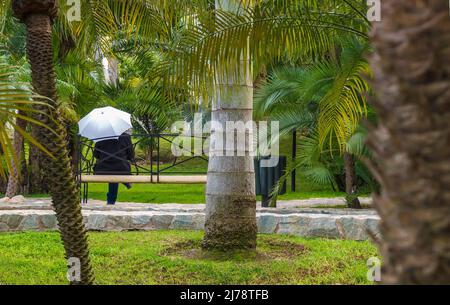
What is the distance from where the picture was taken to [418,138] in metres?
1.57

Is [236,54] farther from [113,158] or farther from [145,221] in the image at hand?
[113,158]

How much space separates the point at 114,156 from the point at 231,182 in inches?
209

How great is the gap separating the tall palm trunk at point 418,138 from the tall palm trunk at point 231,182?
5.89 m

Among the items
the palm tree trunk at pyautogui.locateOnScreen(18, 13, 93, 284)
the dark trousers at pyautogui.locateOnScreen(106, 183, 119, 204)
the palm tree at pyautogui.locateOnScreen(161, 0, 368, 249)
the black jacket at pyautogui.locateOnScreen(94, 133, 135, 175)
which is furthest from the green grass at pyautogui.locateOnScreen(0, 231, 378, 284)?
Answer: the dark trousers at pyautogui.locateOnScreen(106, 183, 119, 204)

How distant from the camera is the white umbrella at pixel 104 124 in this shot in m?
13.9

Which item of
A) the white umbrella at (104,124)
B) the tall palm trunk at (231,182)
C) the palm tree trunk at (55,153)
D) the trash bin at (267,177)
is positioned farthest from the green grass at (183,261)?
the white umbrella at (104,124)

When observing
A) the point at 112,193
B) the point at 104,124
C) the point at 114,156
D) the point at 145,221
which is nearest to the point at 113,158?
the point at 114,156

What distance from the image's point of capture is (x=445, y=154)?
156 cm

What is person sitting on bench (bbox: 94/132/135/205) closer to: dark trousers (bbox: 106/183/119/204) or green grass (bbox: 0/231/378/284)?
dark trousers (bbox: 106/183/119/204)

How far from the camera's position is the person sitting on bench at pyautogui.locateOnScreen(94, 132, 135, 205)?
12602 mm

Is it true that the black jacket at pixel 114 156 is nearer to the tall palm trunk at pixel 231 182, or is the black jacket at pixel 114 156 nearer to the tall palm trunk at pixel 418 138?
the tall palm trunk at pixel 231 182
